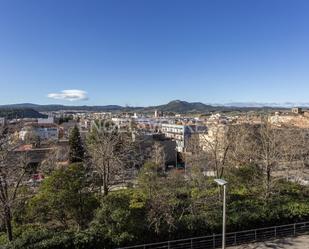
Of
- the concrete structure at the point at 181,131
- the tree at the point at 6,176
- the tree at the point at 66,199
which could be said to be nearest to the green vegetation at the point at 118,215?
the tree at the point at 66,199

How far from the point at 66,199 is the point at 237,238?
9.75 meters

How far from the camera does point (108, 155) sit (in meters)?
20.2

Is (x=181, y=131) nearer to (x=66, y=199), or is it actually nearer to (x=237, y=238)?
(x=237, y=238)

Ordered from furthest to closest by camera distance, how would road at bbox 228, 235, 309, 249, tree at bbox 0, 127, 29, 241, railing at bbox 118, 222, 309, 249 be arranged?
1. road at bbox 228, 235, 309, 249
2. railing at bbox 118, 222, 309, 249
3. tree at bbox 0, 127, 29, 241

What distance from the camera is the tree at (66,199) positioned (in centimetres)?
1562

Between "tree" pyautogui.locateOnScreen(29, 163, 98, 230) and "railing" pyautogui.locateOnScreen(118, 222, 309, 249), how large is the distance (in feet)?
11.6

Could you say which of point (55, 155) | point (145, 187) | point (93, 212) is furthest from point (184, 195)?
point (55, 155)

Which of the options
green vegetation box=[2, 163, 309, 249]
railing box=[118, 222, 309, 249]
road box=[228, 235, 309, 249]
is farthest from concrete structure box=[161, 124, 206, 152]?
road box=[228, 235, 309, 249]

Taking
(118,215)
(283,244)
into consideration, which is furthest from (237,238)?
(118,215)

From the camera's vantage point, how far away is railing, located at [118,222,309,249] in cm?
1556

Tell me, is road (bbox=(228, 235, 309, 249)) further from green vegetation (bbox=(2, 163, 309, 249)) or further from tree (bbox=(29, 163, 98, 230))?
tree (bbox=(29, 163, 98, 230))

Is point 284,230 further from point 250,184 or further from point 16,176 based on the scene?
point 16,176

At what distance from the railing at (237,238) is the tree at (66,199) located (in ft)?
11.6

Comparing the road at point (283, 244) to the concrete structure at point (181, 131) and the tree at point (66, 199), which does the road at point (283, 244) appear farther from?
the concrete structure at point (181, 131)
